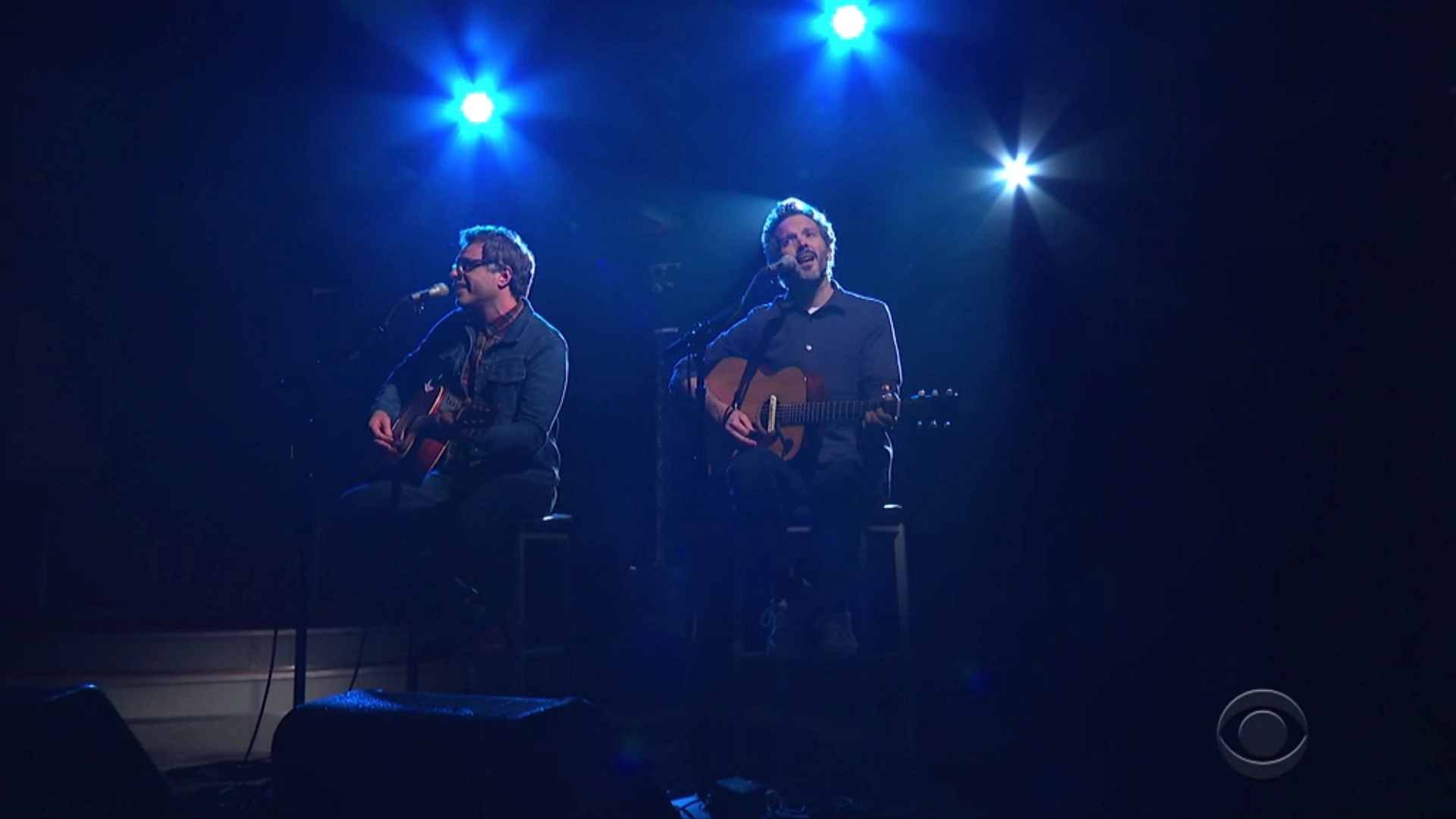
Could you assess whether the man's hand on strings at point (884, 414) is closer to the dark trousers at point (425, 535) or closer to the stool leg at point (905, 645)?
the stool leg at point (905, 645)

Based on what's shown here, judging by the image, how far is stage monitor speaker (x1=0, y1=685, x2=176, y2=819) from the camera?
200cm

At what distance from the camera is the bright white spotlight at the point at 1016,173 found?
4109mm

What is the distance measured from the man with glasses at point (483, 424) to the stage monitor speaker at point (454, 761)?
185 centimetres

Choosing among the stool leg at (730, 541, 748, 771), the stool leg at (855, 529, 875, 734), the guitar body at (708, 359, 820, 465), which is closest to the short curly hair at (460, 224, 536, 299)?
the guitar body at (708, 359, 820, 465)

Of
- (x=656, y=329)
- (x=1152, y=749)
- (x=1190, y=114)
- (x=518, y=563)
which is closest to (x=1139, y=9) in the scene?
(x=1190, y=114)

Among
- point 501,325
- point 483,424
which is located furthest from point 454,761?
point 501,325

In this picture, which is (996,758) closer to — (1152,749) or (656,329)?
(1152,749)

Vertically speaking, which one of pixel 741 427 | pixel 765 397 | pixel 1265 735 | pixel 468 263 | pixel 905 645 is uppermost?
pixel 468 263

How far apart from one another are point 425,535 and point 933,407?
2.18 meters

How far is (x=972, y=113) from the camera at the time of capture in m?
4.17

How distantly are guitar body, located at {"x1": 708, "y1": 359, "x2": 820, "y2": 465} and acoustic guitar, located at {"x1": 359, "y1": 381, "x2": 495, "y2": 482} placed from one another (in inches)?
39.4

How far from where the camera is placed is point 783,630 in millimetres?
3689

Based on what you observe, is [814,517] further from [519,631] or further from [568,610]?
[519,631]

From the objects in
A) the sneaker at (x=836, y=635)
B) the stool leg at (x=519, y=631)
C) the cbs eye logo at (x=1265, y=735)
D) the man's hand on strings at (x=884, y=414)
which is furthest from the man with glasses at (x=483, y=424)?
the cbs eye logo at (x=1265, y=735)
